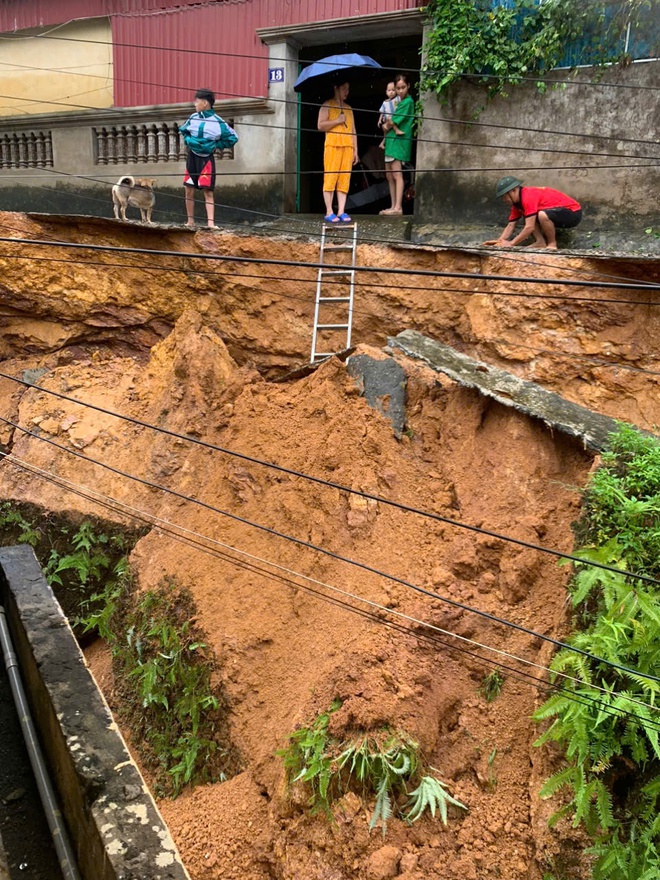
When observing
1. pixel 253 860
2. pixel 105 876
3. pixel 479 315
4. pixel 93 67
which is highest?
pixel 93 67

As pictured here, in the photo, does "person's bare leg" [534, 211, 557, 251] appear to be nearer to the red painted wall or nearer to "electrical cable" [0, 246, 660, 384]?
"electrical cable" [0, 246, 660, 384]

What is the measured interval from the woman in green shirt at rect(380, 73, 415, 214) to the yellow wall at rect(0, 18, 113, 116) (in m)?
4.57

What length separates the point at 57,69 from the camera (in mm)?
10555

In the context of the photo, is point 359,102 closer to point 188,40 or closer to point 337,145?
point 188,40

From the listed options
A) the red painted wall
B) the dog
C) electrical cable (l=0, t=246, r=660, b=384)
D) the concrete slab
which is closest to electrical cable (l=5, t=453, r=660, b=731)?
the concrete slab

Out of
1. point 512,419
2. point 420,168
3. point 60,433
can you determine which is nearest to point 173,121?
point 420,168

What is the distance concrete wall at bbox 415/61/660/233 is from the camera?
24.3 ft

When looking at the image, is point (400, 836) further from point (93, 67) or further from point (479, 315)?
point (93, 67)

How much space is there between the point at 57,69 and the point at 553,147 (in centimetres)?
787

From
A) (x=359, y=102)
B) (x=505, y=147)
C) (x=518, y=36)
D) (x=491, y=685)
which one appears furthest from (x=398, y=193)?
(x=491, y=685)

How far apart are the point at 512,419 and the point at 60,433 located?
5.32 metres

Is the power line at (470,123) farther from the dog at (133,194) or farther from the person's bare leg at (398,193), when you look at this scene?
the dog at (133,194)

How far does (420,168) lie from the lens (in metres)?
8.55

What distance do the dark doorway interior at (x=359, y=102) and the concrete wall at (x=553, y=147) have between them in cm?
125
